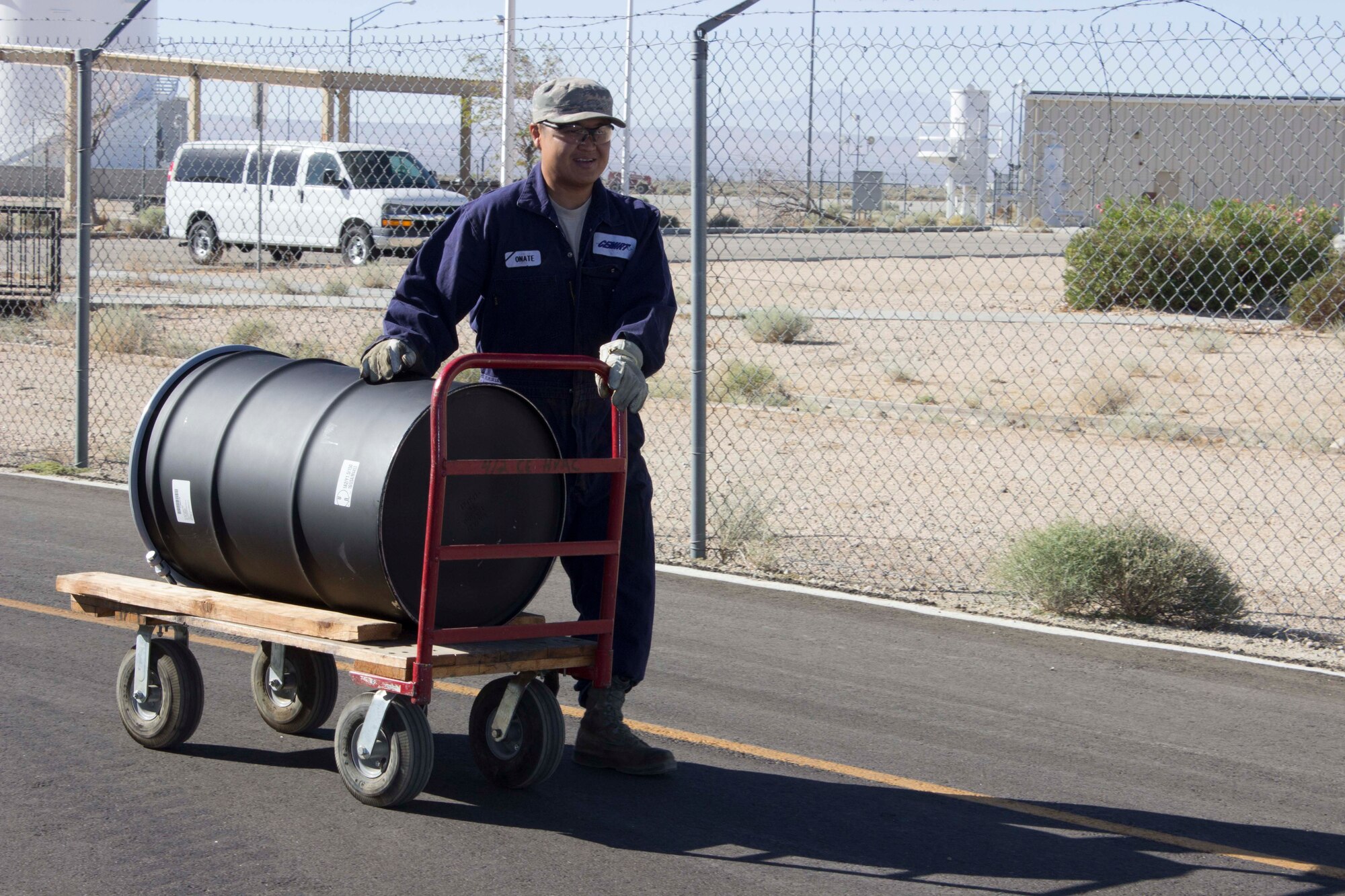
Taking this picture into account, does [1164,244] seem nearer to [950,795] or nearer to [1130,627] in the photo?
[1130,627]

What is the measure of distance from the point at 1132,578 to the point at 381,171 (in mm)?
19310

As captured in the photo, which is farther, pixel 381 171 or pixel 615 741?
pixel 381 171

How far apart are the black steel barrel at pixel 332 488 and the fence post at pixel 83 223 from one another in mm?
5162

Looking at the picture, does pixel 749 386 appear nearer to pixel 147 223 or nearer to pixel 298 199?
pixel 298 199

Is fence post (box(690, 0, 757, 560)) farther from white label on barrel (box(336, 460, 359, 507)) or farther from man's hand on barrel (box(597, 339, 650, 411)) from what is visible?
white label on barrel (box(336, 460, 359, 507))

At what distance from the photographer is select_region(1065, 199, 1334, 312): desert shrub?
63.6 ft

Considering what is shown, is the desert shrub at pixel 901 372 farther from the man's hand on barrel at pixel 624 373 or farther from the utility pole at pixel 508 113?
the man's hand on barrel at pixel 624 373

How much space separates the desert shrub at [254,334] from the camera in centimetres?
1727

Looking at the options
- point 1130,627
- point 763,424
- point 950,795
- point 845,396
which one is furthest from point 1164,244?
point 950,795

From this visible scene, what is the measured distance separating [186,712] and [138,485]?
29.4 inches

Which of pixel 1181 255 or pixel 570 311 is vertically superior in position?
pixel 1181 255

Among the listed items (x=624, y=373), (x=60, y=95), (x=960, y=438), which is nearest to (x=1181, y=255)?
(x=960, y=438)

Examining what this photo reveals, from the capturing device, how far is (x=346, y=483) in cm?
436

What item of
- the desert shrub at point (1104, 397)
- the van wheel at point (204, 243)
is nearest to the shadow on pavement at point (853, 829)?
the desert shrub at point (1104, 397)
